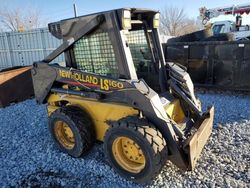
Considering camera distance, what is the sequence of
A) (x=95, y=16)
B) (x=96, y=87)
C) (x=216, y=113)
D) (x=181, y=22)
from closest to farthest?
(x=95, y=16), (x=96, y=87), (x=216, y=113), (x=181, y=22)

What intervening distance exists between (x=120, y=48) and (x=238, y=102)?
4.36 metres

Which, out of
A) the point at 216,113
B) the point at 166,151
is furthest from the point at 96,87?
the point at 216,113

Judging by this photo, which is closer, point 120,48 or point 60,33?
point 120,48

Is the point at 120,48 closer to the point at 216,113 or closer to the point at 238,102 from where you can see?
the point at 216,113

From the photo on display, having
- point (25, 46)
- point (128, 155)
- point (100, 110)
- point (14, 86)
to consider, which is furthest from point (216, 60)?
point (25, 46)

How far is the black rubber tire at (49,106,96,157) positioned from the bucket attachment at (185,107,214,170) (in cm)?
146

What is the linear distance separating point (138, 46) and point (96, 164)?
6.32 feet

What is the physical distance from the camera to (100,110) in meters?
3.48

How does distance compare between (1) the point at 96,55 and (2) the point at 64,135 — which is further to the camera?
(2) the point at 64,135

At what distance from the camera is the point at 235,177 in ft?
10.2

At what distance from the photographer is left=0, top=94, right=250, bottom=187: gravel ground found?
3.12 m

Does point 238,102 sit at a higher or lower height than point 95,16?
lower

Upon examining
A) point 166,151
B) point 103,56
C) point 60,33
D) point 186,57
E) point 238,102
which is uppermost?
point 60,33

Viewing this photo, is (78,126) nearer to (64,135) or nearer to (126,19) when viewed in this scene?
(64,135)
